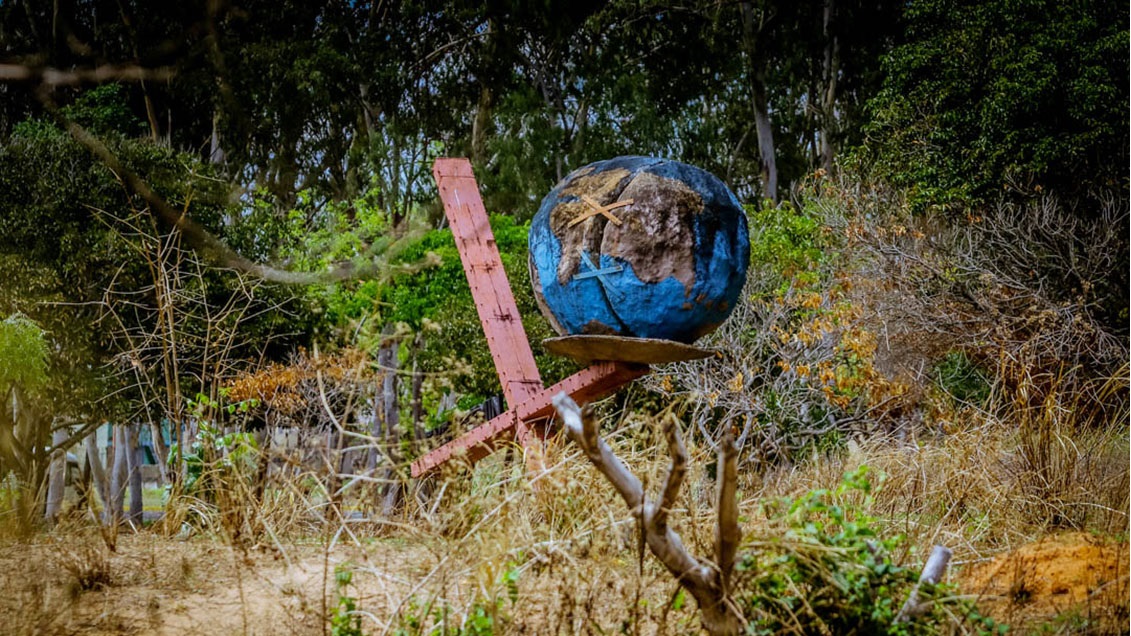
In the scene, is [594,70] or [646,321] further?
[594,70]

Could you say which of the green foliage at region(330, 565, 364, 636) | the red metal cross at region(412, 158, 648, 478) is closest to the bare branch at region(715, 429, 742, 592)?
the green foliage at region(330, 565, 364, 636)

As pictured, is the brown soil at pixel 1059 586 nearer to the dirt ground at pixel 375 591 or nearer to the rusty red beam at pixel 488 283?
the dirt ground at pixel 375 591

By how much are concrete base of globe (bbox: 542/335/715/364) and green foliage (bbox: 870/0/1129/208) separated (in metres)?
6.58

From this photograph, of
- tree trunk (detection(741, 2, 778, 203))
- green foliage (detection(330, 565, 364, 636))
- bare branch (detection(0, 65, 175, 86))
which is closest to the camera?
green foliage (detection(330, 565, 364, 636))

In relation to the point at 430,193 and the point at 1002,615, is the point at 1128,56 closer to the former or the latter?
the point at 1002,615

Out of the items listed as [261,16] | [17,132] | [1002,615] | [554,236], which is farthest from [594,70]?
[1002,615]

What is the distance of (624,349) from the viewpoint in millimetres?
5109

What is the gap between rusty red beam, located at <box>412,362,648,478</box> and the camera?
538cm

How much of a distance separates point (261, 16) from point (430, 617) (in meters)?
13.2

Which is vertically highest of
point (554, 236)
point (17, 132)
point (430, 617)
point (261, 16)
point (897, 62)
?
point (261, 16)

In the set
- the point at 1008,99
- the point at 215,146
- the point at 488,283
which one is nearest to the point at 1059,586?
the point at 488,283

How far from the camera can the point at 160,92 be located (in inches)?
588

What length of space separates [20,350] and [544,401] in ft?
17.8

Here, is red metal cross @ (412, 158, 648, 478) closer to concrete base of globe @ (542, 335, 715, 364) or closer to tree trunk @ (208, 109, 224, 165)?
concrete base of globe @ (542, 335, 715, 364)
